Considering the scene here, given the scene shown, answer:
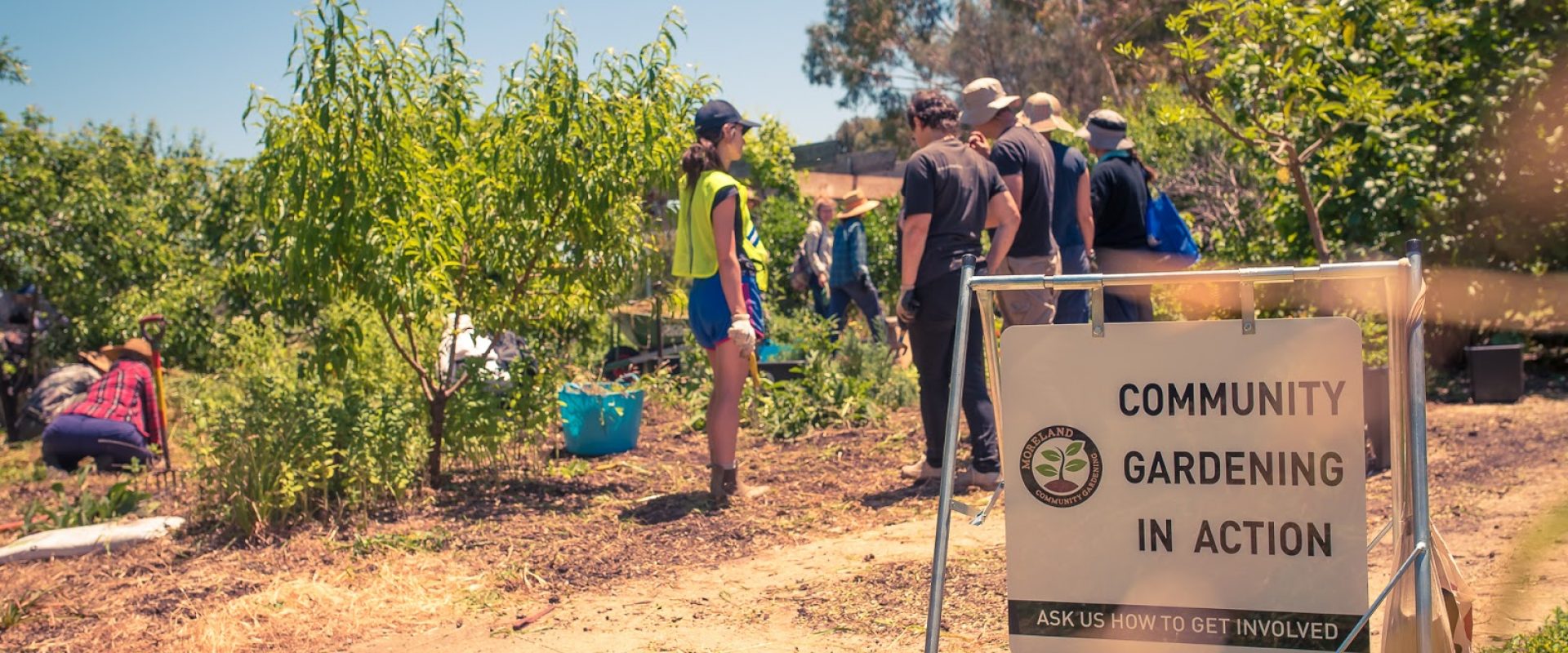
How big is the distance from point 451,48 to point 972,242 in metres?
2.54

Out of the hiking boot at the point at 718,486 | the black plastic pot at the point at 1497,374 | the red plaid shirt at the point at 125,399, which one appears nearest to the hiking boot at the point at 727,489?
the hiking boot at the point at 718,486

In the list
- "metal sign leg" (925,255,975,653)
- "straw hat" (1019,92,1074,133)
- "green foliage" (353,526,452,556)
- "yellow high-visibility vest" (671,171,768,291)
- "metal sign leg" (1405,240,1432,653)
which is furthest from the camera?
"straw hat" (1019,92,1074,133)

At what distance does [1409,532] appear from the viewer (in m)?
2.59

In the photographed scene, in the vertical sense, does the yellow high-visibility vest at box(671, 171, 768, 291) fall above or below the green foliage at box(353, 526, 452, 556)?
above

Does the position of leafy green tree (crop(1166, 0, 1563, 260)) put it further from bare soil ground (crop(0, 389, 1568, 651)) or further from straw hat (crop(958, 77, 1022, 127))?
bare soil ground (crop(0, 389, 1568, 651))

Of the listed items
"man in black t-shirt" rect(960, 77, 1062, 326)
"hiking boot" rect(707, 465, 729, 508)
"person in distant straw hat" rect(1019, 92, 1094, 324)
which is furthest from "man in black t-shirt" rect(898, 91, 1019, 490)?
"hiking boot" rect(707, 465, 729, 508)

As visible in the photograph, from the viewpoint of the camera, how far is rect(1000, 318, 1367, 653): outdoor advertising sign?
8.57 ft

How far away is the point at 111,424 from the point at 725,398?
4.43m

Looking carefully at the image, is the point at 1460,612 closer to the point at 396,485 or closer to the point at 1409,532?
the point at 1409,532

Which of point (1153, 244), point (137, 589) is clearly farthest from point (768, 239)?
point (137, 589)

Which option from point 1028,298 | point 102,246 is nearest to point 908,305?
point 1028,298

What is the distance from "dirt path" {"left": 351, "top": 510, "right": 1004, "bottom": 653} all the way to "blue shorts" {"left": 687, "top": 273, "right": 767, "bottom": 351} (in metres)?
1.04

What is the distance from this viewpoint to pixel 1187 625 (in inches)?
106

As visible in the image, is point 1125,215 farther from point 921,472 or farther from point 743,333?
point 743,333
